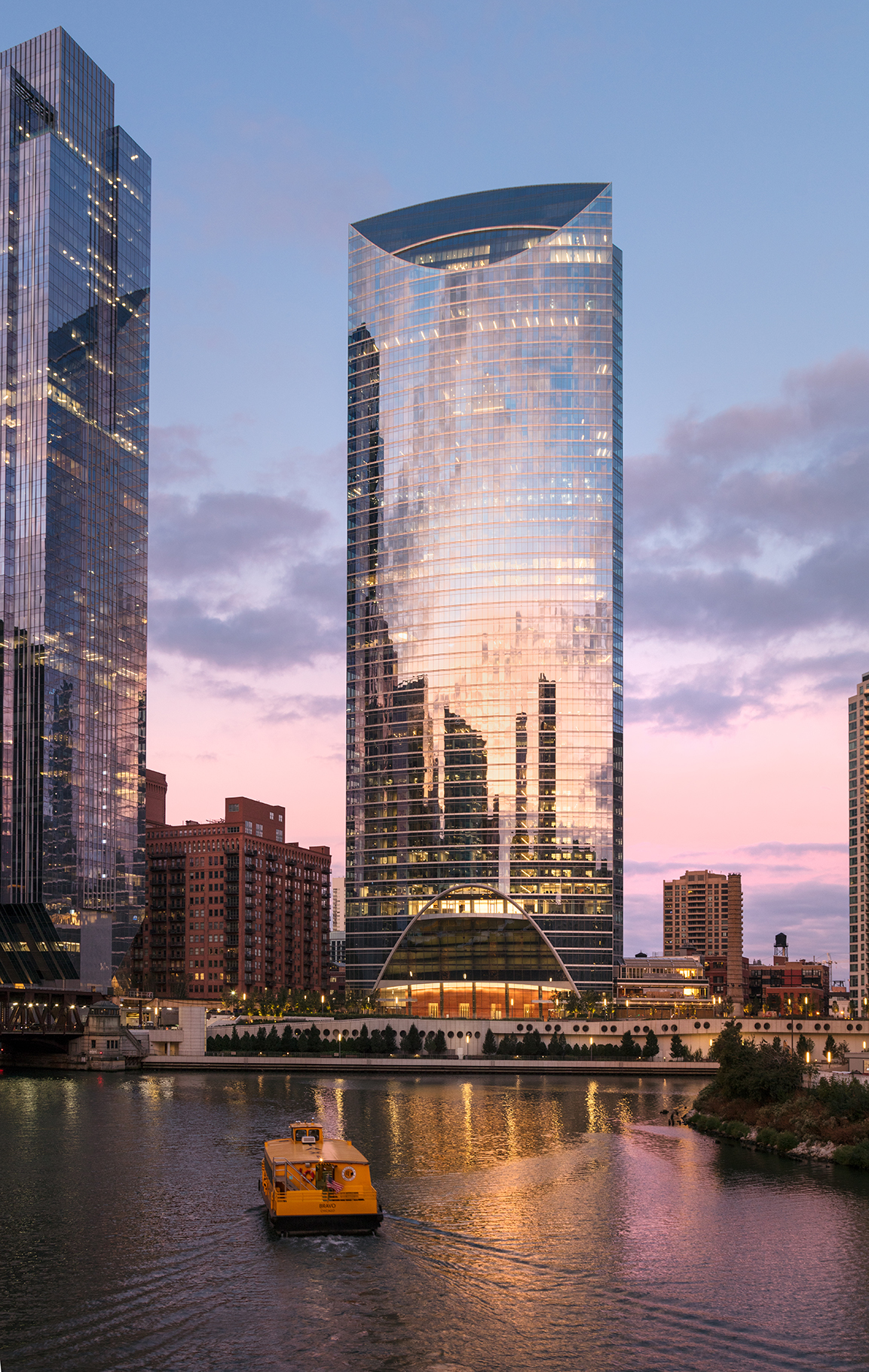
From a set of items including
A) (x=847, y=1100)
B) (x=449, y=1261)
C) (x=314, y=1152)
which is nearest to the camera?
(x=449, y=1261)

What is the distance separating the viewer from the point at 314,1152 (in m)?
75.9

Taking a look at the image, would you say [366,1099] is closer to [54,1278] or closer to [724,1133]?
[724,1133]

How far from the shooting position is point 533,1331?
53750mm

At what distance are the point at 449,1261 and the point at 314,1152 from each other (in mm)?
14072

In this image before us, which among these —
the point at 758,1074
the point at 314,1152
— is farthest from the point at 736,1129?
the point at 314,1152

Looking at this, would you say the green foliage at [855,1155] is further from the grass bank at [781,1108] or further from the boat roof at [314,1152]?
the boat roof at [314,1152]

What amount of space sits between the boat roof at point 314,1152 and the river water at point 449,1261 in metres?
3.71

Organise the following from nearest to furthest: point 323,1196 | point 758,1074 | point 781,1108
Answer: point 323,1196, point 781,1108, point 758,1074

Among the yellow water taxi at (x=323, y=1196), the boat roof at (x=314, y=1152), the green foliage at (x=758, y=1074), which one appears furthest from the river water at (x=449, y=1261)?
the green foliage at (x=758, y=1074)

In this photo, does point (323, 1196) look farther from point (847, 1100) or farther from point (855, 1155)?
point (847, 1100)

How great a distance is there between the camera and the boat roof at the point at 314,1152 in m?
73.3

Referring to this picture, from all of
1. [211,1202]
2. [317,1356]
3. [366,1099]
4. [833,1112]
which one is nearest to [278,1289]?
[317,1356]

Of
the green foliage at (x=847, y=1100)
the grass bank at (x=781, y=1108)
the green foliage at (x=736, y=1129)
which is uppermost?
the green foliage at (x=847, y=1100)

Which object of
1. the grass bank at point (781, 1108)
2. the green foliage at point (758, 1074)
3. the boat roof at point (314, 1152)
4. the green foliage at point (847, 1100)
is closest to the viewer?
the boat roof at point (314, 1152)
